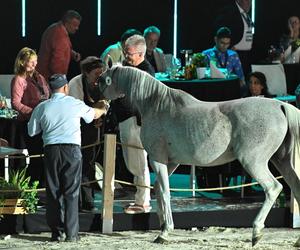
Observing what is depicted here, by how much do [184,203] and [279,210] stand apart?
109cm

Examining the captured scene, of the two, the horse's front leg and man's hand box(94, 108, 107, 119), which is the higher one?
man's hand box(94, 108, 107, 119)

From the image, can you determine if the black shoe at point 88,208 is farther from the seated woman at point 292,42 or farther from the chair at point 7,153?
the seated woman at point 292,42

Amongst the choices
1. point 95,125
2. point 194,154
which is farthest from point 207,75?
point 194,154

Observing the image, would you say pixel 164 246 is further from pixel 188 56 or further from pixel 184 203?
pixel 188 56

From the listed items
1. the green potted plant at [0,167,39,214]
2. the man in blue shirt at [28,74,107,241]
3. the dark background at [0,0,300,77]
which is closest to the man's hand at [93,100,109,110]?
the man in blue shirt at [28,74,107,241]

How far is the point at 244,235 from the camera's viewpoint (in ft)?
38.4

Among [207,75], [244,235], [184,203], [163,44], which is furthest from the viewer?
[163,44]

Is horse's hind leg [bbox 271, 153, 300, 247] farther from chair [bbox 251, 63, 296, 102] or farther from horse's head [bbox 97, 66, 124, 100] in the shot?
chair [bbox 251, 63, 296, 102]

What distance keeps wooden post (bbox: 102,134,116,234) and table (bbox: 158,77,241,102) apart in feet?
11.1

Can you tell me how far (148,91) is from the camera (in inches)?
440

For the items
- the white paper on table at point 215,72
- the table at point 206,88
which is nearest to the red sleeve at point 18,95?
the table at point 206,88

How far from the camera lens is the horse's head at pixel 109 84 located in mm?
11242

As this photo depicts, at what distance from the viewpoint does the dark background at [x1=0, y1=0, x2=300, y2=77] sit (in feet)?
59.3

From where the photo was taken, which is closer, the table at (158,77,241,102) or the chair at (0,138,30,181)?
the chair at (0,138,30,181)
